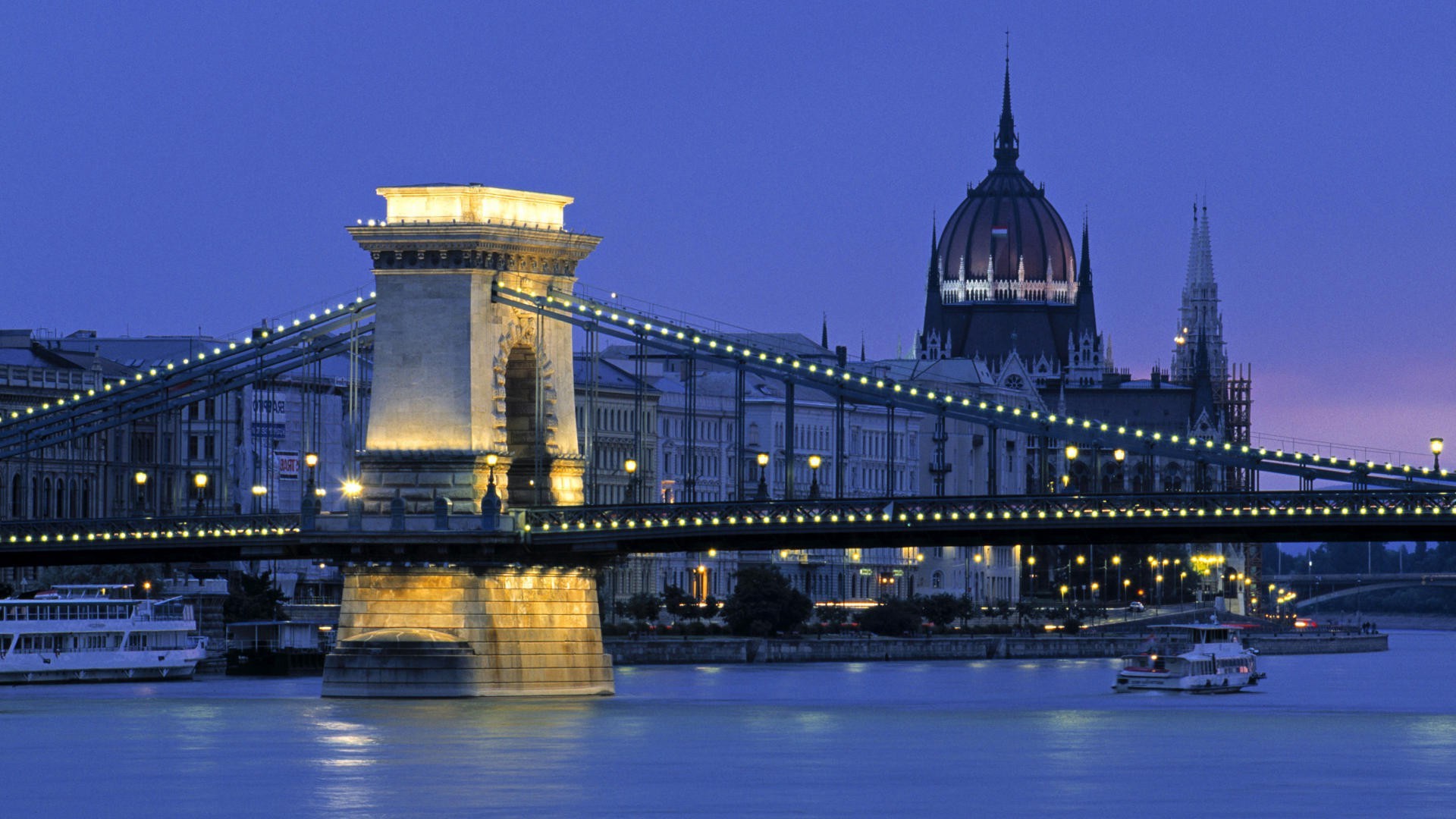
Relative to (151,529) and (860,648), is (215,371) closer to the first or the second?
(151,529)

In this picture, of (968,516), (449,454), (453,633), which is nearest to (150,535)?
(449,454)

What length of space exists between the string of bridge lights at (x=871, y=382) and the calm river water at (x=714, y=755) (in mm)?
6671

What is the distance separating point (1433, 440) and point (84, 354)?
276 feet

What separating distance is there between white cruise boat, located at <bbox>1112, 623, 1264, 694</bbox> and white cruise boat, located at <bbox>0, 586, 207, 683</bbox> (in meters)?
31.7

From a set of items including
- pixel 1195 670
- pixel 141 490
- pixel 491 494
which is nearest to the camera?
pixel 491 494

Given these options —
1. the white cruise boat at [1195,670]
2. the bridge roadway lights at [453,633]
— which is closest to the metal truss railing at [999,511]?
the bridge roadway lights at [453,633]

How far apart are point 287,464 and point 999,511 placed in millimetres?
83960

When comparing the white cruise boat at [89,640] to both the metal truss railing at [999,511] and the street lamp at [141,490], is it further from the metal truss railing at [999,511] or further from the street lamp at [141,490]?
the metal truss railing at [999,511]

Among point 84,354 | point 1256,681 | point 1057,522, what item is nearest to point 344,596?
point 1057,522

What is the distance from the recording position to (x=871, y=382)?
98062mm

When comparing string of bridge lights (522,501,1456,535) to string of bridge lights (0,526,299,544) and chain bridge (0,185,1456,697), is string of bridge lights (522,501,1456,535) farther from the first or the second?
string of bridge lights (0,526,299,544)

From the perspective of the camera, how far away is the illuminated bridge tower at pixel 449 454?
97750 mm

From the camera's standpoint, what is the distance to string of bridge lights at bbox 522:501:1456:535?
91812 millimetres

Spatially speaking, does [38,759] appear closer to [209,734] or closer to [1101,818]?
[209,734]
